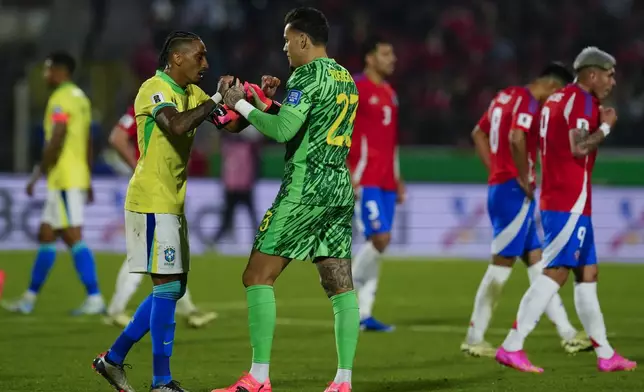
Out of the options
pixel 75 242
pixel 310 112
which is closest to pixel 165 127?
pixel 310 112

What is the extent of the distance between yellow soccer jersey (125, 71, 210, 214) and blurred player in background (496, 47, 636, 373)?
2.87 meters

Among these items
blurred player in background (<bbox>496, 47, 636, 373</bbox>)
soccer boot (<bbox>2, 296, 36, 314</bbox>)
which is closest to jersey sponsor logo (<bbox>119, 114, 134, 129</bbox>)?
soccer boot (<bbox>2, 296, 36, 314</bbox>)

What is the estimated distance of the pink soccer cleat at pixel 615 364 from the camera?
349 inches

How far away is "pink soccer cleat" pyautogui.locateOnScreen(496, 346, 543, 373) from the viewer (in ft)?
28.9

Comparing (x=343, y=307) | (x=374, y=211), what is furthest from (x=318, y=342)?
(x=343, y=307)

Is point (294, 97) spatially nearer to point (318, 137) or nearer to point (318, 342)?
point (318, 137)

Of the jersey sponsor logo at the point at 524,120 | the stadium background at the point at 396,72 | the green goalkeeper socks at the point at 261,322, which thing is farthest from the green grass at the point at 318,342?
the stadium background at the point at 396,72

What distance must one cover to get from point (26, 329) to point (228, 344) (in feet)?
6.93

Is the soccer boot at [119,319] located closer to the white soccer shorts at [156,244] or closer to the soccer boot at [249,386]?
the white soccer shorts at [156,244]

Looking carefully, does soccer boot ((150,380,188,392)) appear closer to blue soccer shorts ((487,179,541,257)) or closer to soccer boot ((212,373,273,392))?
soccer boot ((212,373,273,392))

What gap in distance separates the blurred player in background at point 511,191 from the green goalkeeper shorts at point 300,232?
2.68 metres

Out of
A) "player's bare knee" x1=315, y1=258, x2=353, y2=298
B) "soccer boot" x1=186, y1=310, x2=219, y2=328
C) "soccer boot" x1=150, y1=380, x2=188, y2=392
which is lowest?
"soccer boot" x1=186, y1=310, x2=219, y2=328

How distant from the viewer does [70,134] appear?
42.1 feet

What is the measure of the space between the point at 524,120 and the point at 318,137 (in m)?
2.89
